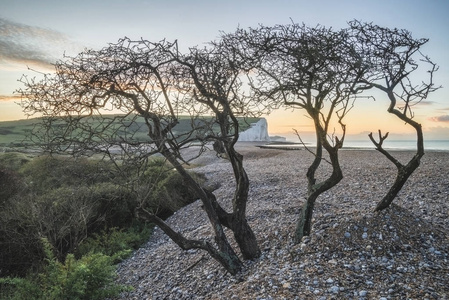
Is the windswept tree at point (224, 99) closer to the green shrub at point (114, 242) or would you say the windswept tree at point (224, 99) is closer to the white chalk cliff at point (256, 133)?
the green shrub at point (114, 242)

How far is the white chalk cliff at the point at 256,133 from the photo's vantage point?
7162 cm

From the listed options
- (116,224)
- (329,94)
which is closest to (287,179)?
(116,224)

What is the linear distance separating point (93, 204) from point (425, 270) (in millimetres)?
12363

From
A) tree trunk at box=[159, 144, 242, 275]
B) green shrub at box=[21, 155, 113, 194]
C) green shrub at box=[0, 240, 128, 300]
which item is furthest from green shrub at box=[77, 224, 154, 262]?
tree trunk at box=[159, 144, 242, 275]

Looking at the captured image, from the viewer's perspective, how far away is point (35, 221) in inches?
503

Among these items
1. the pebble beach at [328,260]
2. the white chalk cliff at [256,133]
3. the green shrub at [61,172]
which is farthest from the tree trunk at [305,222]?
the white chalk cliff at [256,133]

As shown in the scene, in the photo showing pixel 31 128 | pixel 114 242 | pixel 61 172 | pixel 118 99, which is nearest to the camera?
pixel 118 99

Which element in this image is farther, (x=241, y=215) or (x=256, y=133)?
(x=256, y=133)

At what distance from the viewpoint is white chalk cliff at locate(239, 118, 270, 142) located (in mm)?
71625

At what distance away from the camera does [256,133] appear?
74812 millimetres

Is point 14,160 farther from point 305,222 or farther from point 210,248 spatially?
point 305,222

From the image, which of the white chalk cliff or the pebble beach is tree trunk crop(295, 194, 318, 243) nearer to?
the pebble beach

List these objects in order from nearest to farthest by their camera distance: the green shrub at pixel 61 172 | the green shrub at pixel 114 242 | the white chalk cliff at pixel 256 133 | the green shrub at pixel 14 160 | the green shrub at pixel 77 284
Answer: the green shrub at pixel 77 284 → the green shrub at pixel 114 242 → the green shrub at pixel 61 172 → the green shrub at pixel 14 160 → the white chalk cliff at pixel 256 133

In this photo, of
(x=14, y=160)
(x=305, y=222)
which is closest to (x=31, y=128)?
(x=14, y=160)
